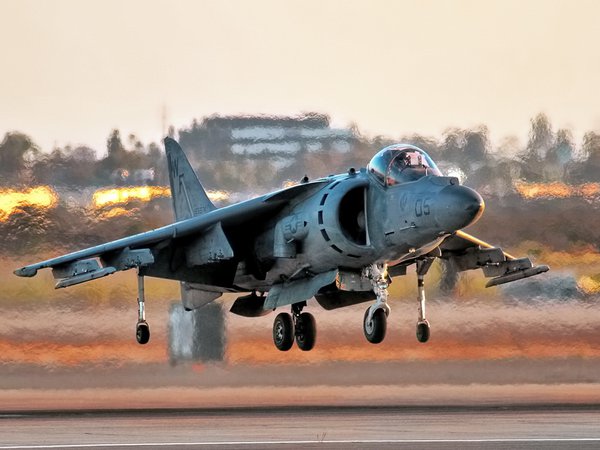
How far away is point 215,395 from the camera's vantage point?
42.8 metres

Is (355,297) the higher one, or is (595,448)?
(355,297)

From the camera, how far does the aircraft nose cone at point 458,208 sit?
119 ft

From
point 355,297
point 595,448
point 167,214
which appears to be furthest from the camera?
point 167,214

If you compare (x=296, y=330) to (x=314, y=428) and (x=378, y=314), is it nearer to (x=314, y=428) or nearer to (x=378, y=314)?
(x=314, y=428)

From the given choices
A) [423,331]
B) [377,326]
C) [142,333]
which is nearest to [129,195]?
[142,333]

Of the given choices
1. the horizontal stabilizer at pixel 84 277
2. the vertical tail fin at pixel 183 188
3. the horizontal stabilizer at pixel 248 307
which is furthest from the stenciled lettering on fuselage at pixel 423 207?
the vertical tail fin at pixel 183 188

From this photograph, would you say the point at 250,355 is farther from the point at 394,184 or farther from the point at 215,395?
the point at 394,184

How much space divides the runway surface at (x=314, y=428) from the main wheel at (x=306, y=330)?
51.7 inches

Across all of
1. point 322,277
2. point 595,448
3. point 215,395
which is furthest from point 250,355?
point 595,448

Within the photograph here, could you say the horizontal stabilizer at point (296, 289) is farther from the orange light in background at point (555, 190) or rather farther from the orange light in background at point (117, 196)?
the orange light in background at point (555, 190)

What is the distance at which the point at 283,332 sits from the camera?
40000mm

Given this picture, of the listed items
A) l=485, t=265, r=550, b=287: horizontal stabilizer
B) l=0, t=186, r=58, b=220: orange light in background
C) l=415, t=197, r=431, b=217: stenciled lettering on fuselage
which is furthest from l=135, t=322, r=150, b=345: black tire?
l=415, t=197, r=431, b=217: stenciled lettering on fuselage

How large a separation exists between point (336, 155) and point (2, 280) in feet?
19.0

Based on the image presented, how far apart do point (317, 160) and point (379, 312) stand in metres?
5.38
